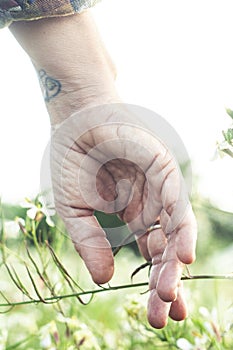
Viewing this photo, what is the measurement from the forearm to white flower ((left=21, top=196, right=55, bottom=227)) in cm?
18

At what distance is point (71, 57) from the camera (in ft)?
4.40

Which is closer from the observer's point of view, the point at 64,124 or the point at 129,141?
the point at 129,141

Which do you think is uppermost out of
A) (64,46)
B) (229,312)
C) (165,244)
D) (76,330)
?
(64,46)

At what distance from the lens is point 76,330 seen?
159 centimetres

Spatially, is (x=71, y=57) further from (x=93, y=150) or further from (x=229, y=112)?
(x=229, y=112)

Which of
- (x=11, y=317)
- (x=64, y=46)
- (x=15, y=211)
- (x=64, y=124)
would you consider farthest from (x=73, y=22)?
(x=15, y=211)

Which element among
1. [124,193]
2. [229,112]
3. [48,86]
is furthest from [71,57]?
[229,112]

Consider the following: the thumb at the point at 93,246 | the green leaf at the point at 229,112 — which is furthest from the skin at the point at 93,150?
the green leaf at the point at 229,112

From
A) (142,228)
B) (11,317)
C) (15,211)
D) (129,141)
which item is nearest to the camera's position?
(129,141)

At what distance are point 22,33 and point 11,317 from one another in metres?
1.03

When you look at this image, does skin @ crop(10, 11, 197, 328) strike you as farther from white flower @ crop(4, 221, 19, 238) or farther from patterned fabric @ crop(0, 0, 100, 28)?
white flower @ crop(4, 221, 19, 238)

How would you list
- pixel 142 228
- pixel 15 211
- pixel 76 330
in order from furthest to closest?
pixel 15 211 → pixel 76 330 → pixel 142 228

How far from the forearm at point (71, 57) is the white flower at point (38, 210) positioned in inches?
7.1

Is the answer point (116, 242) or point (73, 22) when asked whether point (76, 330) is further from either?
point (73, 22)
